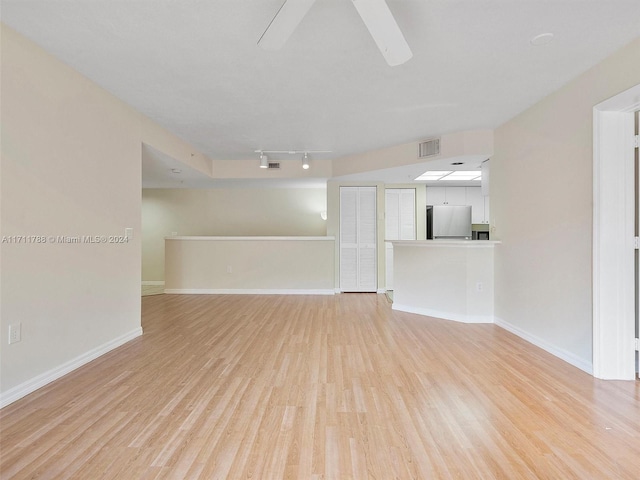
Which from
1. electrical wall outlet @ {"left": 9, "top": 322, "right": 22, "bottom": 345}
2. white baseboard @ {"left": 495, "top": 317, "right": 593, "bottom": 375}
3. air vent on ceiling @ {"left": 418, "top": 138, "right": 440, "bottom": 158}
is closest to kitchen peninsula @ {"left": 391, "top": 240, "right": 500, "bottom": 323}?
white baseboard @ {"left": 495, "top": 317, "right": 593, "bottom": 375}

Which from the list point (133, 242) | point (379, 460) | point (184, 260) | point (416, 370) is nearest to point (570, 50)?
point (416, 370)

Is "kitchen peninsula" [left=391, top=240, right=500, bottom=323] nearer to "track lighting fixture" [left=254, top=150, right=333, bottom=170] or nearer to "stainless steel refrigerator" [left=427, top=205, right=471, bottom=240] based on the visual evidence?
"track lighting fixture" [left=254, top=150, right=333, bottom=170]

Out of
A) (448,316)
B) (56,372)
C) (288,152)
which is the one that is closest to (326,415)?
(56,372)

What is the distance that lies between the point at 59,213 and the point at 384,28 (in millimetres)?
2621

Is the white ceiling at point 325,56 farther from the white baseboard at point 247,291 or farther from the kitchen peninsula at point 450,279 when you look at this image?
the white baseboard at point 247,291

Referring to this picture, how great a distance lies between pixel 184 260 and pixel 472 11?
19.1ft

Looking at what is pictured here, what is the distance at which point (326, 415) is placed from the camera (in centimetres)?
192

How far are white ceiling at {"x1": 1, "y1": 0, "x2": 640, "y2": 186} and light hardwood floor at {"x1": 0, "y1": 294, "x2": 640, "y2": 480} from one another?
236 cm

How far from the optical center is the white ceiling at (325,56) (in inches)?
74.4

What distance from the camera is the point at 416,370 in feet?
8.43

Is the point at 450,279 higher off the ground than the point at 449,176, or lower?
lower

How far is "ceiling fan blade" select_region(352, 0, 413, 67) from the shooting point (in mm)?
1549

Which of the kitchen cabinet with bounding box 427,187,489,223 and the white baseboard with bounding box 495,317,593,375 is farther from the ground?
the kitchen cabinet with bounding box 427,187,489,223

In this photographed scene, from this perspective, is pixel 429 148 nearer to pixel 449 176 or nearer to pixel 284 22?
pixel 449 176
